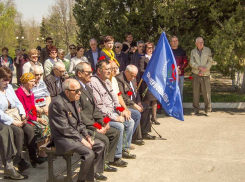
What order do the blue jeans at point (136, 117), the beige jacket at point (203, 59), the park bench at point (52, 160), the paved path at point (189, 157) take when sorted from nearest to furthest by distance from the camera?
the park bench at point (52, 160) → the paved path at point (189, 157) → the blue jeans at point (136, 117) → the beige jacket at point (203, 59)

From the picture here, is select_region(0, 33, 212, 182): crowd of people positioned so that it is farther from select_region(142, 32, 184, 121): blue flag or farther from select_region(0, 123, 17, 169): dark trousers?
select_region(142, 32, 184, 121): blue flag

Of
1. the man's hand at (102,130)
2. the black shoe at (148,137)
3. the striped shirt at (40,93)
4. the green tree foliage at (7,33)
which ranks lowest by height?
the black shoe at (148,137)

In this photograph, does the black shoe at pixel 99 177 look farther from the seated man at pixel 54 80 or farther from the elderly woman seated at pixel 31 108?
the seated man at pixel 54 80

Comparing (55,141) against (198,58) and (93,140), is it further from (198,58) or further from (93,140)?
(198,58)

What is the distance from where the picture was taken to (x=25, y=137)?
5.81 meters

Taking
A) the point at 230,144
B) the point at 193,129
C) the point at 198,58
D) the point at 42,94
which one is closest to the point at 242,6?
the point at 198,58

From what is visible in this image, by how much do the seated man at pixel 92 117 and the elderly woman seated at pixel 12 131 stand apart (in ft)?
3.39

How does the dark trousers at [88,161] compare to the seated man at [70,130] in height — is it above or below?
below

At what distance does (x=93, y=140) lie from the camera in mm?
5188

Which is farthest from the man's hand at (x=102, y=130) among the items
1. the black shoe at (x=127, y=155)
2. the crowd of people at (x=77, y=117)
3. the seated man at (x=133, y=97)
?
the seated man at (x=133, y=97)

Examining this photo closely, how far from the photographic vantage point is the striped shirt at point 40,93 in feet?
21.3

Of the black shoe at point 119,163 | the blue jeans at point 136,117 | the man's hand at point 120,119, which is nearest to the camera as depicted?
the black shoe at point 119,163

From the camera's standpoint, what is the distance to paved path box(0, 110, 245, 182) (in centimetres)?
543

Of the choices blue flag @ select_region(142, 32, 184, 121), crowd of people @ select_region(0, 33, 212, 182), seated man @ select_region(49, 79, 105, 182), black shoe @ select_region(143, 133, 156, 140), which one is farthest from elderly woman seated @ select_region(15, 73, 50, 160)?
blue flag @ select_region(142, 32, 184, 121)
